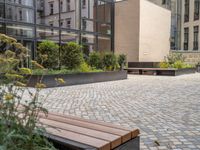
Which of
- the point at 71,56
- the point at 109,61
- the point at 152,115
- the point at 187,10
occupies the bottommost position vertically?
the point at 152,115

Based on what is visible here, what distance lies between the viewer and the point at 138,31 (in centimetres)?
1867

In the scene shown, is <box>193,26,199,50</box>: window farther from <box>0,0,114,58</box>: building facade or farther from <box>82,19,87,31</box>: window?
<box>82,19,87,31</box>: window

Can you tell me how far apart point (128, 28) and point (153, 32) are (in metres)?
2.33

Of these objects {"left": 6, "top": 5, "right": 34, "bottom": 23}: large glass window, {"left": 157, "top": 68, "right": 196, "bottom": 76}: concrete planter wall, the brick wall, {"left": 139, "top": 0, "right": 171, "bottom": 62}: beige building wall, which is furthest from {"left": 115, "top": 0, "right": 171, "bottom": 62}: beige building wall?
{"left": 6, "top": 5, "right": 34, "bottom": 23}: large glass window

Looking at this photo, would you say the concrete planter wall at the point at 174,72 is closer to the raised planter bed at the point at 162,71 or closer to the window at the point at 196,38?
the raised planter bed at the point at 162,71

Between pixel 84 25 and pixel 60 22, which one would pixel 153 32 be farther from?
pixel 60 22

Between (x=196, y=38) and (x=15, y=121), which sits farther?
(x=196, y=38)

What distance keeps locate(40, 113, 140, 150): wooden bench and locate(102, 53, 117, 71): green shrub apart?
1020 cm

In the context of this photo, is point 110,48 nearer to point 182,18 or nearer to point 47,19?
point 47,19

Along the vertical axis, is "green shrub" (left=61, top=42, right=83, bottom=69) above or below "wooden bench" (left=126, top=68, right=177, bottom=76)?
above

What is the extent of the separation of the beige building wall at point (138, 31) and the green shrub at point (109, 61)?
6.17 m

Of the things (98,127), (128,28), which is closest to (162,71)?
(128,28)

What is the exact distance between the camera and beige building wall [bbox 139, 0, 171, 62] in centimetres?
1905

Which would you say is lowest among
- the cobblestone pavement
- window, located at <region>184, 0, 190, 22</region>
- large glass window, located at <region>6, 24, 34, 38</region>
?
the cobblestone pavement
